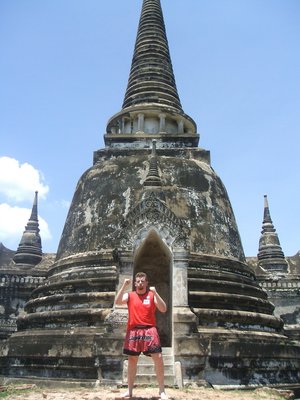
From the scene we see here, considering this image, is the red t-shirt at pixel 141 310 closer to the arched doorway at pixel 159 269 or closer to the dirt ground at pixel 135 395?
the dirt ground at pixel 135 395

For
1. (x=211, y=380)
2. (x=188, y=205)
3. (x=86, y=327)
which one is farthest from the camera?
(x=188, y=205)

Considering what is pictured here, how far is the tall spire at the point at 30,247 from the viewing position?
22281mm

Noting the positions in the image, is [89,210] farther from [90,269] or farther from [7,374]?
[7,374]

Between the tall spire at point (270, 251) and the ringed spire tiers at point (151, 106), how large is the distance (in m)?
9.30

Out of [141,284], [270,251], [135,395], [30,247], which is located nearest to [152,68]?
[270,251]

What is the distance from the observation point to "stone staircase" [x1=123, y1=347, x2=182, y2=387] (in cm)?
711

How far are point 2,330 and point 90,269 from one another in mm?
6643

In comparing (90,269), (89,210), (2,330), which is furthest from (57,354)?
(2,330)

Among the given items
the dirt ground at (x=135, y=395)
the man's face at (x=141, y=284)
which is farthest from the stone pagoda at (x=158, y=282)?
the man's face at (x=141, y=284)

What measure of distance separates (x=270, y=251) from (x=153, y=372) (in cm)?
1628

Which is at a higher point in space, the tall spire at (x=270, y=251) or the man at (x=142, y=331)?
the tall spire at (x=270, y=251)

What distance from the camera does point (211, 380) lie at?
8.62 m

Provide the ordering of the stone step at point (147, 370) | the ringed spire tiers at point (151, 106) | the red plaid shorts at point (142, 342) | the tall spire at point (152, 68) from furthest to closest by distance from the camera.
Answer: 1. the tall spire at point (152, 68)
2. the ringed spire tiers at point (151, 106)
3. the stone step at point (147, 370)
4. the red plaid shorts at point (142, 342)

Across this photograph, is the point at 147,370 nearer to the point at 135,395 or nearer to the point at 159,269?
the point at 135,395
